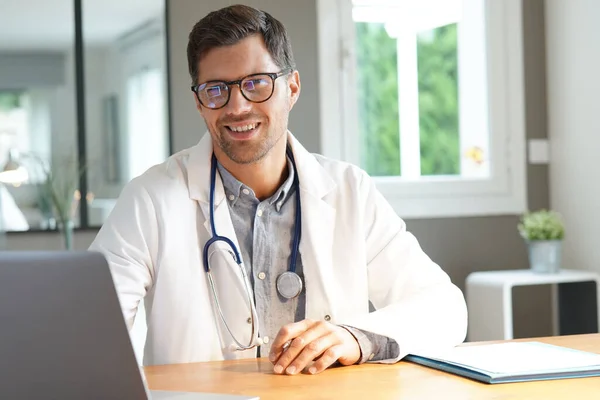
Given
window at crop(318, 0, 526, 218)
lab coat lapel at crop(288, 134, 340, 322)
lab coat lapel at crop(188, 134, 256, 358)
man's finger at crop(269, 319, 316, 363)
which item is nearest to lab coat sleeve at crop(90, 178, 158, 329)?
lab coat lapel at crop(188, 134, 256, 358)

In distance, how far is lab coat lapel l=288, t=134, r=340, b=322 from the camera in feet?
6.64

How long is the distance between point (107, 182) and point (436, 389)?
245cm

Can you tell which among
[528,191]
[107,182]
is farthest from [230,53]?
[528,191]

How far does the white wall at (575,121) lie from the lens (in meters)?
3.79

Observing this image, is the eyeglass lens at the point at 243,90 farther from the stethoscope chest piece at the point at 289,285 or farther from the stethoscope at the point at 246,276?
the stethoscope chest piece at the point at 289,285

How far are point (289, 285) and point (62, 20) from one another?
1.96 metres

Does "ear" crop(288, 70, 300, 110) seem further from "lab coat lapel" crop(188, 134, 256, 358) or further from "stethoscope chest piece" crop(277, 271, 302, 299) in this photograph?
"stethoscope chest piece" crop(277, 271, 302, 299)

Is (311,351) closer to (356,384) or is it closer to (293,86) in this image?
(356,384)

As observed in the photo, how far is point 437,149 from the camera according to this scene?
13.4 feet

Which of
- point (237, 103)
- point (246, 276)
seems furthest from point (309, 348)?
point (237, 103)

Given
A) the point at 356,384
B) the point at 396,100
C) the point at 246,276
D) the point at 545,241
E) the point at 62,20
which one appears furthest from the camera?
the point at 396,100

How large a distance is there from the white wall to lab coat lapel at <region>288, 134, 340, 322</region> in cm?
202

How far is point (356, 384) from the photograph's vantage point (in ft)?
4.54

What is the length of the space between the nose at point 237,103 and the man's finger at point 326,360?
653 mm
